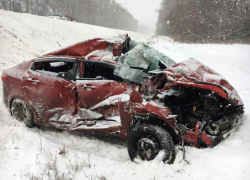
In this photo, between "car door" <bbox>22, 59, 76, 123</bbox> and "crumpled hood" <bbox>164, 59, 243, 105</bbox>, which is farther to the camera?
"car door" <bbox>22, 59, 76, 123</bbox>

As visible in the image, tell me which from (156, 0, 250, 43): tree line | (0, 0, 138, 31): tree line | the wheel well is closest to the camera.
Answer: the wheel well

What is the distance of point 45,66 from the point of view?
409cm

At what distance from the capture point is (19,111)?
13.8ft

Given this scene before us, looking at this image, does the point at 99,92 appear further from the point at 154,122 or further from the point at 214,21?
the point at 214,21

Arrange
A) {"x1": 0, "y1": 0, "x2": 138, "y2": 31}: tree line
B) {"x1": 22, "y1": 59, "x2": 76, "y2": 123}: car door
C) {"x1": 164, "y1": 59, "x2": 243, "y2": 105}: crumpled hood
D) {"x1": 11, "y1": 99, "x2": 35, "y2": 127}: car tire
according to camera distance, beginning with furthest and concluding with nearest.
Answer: {"x1": 0, "y1": 0, "x2": 138, "y2": 31}: tree line
{"x1": 11, "y1": 99, "x2": 35, "y2": 127}: car tire
{"x1": 22, "y1": 59, "x2": 76, "y2": 123}: car door
{"x1": 164, "y1": 59, "x2": 243, "y2": 105}: crumpled hood

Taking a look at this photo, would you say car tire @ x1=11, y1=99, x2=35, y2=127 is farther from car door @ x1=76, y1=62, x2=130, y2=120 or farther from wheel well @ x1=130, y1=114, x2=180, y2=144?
wheel well @ x1=130, y1=114, x2=180, y2=144

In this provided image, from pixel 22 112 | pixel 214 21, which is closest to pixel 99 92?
pixel 22 112

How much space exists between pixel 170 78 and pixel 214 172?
1.43m

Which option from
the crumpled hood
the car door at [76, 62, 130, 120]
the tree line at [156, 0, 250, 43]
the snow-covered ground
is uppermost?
the tree line at [156, 0, 250, 43]

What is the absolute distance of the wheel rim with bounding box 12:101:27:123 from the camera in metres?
4.14

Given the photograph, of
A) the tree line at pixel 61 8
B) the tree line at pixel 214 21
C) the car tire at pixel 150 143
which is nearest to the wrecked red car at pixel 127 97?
the car tire at pixel 150 143

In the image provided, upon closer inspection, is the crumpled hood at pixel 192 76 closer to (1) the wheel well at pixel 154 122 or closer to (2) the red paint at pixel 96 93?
(2) the red paint at pixel 96 93

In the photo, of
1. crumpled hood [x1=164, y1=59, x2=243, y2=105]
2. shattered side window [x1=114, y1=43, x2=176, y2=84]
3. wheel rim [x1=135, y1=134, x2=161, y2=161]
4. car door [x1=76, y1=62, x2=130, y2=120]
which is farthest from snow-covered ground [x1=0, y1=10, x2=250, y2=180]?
shattered side window [x1=114, y1=43, x2=176, y2=84]

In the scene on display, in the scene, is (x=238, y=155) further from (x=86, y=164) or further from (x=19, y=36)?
(x=19, y=36)
